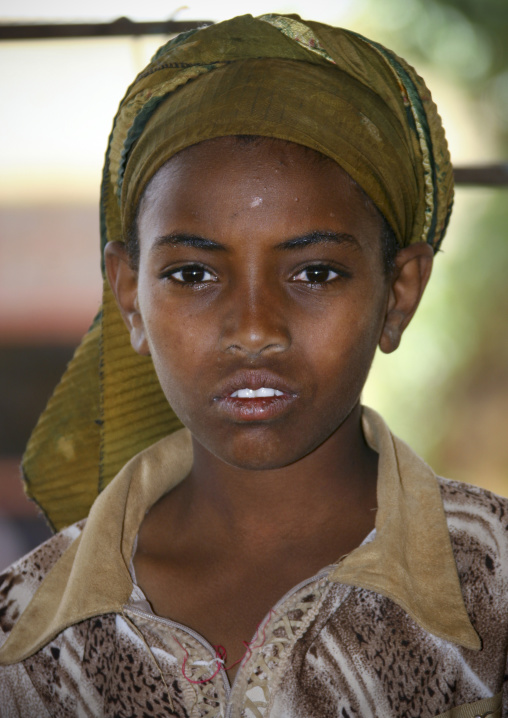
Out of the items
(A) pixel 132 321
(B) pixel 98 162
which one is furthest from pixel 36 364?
(A) pixel 132 321

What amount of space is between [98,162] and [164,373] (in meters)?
1.96

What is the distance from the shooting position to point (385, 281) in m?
1.44

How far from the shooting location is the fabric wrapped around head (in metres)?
1.34

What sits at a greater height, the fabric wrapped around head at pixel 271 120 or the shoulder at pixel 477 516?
the fabric wrapped around head at pixel 271 120

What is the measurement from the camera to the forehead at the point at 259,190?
50.4 inches

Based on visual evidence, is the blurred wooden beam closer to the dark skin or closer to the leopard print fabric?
the dark skin

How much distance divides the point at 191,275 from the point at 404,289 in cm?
45

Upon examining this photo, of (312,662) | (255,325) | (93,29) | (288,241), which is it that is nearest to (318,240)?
(288,241)

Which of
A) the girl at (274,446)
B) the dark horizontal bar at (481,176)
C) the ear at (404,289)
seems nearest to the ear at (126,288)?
the girl at (274,446)

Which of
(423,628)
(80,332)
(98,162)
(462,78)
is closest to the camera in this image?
(423,628)

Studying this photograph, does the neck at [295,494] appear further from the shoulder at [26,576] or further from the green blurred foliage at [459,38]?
the green blurred foliage at [459,38]

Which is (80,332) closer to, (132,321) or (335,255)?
(132,321)

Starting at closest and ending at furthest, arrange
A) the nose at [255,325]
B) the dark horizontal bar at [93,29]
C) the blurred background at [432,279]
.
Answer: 1. the nose at [255,325]
2. the dark horizontal bar at [93,29]
3. the blurred background at [432,279]

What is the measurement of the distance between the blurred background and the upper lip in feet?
6.15
